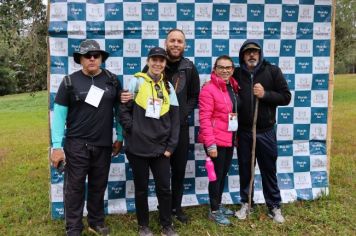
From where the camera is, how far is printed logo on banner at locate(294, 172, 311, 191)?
550cm

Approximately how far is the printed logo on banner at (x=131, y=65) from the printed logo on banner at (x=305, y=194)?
274 cm

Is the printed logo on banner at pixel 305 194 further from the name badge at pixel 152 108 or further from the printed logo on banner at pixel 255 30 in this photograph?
the name badge at pixel 152 108

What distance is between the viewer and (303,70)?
5281 mm

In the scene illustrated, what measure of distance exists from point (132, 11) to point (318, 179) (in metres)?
3.34

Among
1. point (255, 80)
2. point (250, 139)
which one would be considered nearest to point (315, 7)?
point (255, 80)

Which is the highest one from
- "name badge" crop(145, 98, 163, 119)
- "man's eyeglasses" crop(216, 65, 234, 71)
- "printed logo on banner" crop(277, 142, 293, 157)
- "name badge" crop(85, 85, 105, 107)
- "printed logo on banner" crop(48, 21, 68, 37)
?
"printed logo on banner" crop(48, 21, 68, 37)

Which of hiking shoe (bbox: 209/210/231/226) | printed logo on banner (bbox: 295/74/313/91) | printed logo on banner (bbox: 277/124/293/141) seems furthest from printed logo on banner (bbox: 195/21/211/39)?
hiking shoe (bbox: 209/210/231/226)

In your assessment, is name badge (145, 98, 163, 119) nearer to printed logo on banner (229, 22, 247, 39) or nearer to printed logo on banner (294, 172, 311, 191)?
printed logo on banner (229, 22, 247, 39)

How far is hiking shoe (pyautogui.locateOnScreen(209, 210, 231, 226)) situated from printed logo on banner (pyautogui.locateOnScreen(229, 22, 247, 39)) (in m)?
2.19

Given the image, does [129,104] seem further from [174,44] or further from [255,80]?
[255,80]

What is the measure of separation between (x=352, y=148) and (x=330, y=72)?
3.76 meters

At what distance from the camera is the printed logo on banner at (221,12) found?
5.01 metres

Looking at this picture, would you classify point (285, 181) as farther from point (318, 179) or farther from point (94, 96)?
point (94, 96)

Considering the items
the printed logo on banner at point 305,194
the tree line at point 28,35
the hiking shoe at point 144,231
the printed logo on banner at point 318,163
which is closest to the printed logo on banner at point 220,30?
the printed logo on banner at point 318,163
